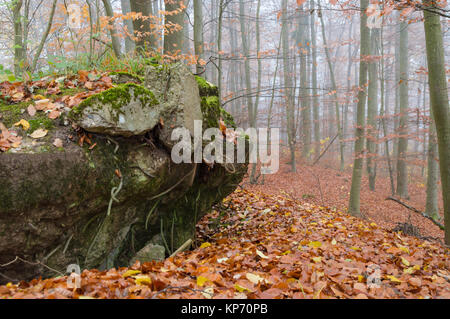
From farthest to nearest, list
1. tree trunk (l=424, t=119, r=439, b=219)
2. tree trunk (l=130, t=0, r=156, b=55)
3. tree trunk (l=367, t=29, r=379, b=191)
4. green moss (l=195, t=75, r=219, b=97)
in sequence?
tree trunk (l=367, t=29, r=379, b=191), tree trunk (l=424, t=119, r=439, b=219), tree trunk (l=130, t=0, r=156, b=55), green moss (l=195, t=75, r=219, b=97)

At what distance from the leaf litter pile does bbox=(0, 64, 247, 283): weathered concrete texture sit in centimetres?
53

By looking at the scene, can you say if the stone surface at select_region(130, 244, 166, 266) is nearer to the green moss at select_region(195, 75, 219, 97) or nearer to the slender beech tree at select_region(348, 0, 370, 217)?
the green moss at select_region(195, 75, 219, 97)

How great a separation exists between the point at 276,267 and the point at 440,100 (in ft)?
12.5

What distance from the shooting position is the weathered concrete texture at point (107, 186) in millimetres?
2408

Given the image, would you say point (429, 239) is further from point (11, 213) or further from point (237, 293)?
point (11, 213)

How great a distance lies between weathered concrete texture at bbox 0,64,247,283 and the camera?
2408 mm

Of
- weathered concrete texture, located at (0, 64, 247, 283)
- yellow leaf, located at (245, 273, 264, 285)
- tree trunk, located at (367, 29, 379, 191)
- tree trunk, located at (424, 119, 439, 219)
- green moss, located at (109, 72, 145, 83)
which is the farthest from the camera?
tree trunk, located at (367, 29, 379, 191)

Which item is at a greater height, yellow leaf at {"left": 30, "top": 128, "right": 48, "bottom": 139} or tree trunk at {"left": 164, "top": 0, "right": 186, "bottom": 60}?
tree trunk at {"left": 164, "top": 0, "right": 186, "bottom": 60}

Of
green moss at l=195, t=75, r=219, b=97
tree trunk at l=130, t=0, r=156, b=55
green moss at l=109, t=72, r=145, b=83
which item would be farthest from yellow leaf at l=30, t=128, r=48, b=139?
tree trunk at l=130, t=0, r=156, b=55

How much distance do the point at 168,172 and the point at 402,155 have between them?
11.7 meters

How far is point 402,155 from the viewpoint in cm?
1148

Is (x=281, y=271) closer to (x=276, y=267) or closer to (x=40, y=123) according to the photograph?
(x=276, y=267)

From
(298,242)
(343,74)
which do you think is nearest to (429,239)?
(298,242)

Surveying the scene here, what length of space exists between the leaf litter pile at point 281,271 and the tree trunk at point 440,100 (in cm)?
100
